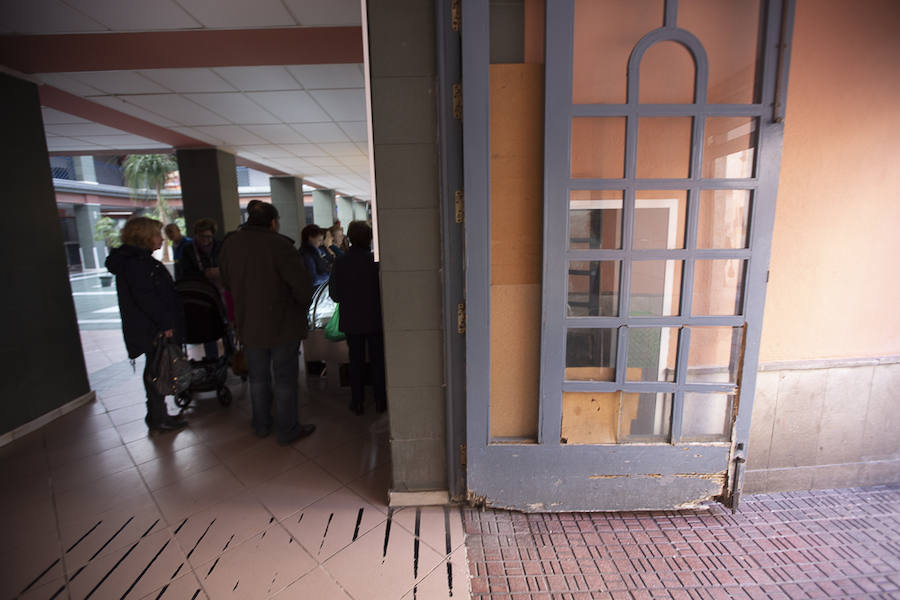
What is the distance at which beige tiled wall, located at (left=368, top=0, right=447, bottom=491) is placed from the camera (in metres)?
1.89

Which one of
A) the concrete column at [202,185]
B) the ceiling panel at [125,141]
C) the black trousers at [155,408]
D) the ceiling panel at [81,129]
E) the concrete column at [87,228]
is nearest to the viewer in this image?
the black trousers at [155,408]

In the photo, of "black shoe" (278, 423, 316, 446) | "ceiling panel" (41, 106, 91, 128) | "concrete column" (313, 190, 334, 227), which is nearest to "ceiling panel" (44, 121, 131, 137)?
"ceiling panel" (41, 106, 91, 128)

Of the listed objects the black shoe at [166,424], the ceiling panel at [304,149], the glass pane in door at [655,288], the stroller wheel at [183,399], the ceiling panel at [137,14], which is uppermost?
the ceiling panel at [304,149]

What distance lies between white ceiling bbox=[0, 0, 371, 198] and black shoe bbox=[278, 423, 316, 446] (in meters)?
2.93

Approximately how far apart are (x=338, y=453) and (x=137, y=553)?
1145mm

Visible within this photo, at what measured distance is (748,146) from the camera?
1927mm

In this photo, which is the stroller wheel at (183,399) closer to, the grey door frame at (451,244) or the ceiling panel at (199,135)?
the grey door frame at (451,244)

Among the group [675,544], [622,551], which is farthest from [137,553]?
[675,544]

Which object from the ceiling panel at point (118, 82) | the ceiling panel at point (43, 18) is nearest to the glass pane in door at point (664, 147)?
the ceiling panel at point (43, 18)

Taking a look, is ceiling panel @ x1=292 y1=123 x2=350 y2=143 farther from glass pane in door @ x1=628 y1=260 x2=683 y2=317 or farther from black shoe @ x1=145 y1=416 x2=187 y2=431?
glass pane in door @ x1=628 y1=260 x2=683 y2=317

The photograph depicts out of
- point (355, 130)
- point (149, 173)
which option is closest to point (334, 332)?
point (355, 130)

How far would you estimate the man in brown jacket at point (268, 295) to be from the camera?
2.71m

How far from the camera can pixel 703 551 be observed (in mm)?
1961

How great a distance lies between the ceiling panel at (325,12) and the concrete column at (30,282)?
2.57 metres
